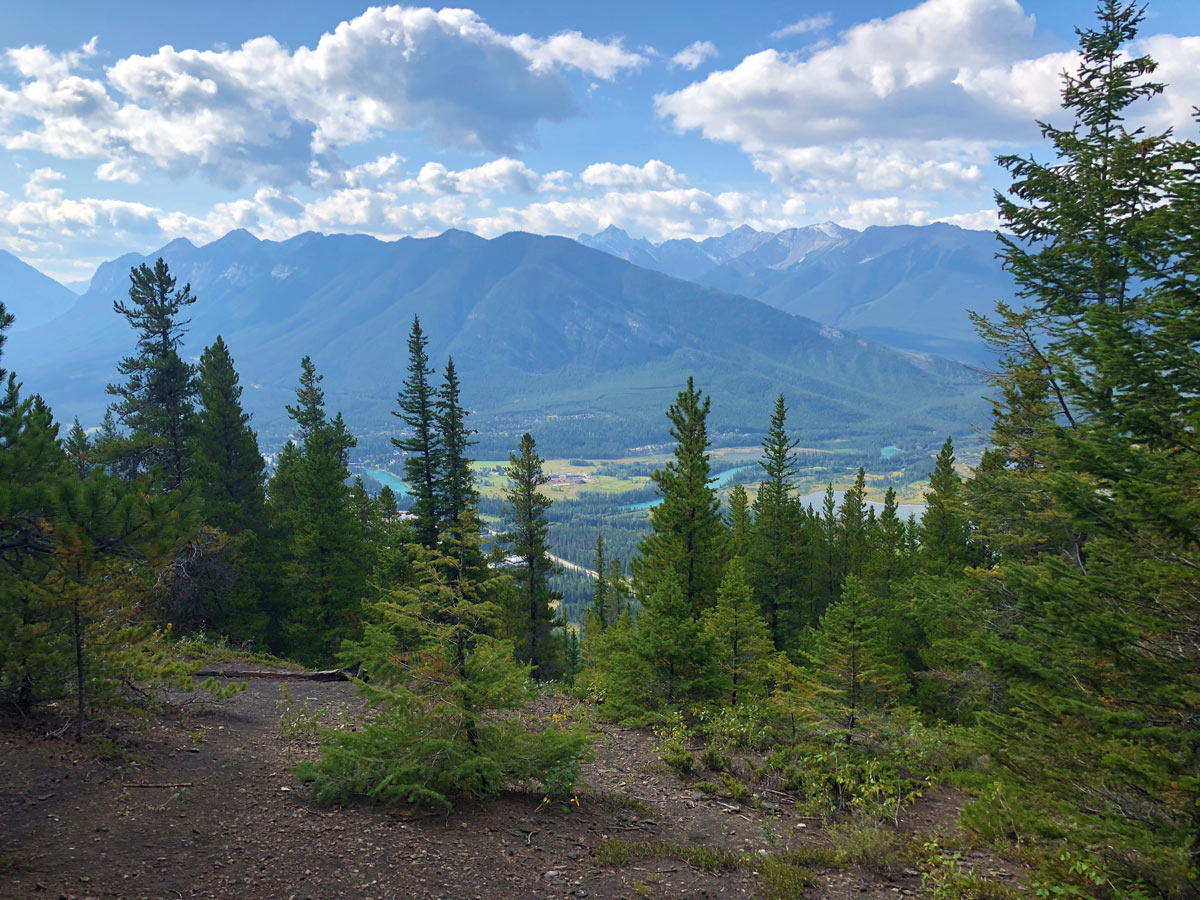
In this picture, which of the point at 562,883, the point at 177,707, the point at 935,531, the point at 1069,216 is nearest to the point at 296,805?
the point at 562,883

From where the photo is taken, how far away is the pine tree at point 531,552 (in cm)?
2734

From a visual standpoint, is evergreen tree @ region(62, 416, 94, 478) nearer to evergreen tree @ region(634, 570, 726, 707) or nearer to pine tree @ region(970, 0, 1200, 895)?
evergreen tree @ region(634, 570, 726, 707)

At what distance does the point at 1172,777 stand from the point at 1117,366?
380 cm

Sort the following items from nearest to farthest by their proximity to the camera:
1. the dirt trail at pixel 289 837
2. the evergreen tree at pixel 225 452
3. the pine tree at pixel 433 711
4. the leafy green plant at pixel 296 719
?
the dirt trail at pixel 289 837
the pine tree at pixel 433 711
the leafy green plant at pixel 296 719
the evergreen tree at pixel 225 452

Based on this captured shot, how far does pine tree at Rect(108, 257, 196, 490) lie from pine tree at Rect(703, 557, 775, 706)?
21.0 meters

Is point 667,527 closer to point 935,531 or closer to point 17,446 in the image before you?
point 935,531

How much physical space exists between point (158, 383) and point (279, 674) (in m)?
15.0

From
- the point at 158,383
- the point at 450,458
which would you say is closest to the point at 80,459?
the point at 158,383

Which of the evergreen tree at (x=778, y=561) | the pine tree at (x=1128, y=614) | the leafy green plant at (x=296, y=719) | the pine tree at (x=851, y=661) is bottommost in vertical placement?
the evergreen tree at (x=778, y=561)

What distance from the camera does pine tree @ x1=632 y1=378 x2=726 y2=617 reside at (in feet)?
68.6

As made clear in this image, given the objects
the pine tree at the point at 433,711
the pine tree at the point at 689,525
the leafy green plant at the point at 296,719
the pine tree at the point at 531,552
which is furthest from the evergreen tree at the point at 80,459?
the pine tree at the point at 689,525

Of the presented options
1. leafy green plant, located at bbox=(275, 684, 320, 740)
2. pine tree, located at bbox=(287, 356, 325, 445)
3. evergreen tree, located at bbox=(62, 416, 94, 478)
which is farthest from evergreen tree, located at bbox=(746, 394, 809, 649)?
evergreen tree, located at bbox=(62, 416, 94, 478)

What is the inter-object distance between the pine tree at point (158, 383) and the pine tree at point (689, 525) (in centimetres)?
1849

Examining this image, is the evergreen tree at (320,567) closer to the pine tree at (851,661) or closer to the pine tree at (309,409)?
the pine tree at (309,409)
